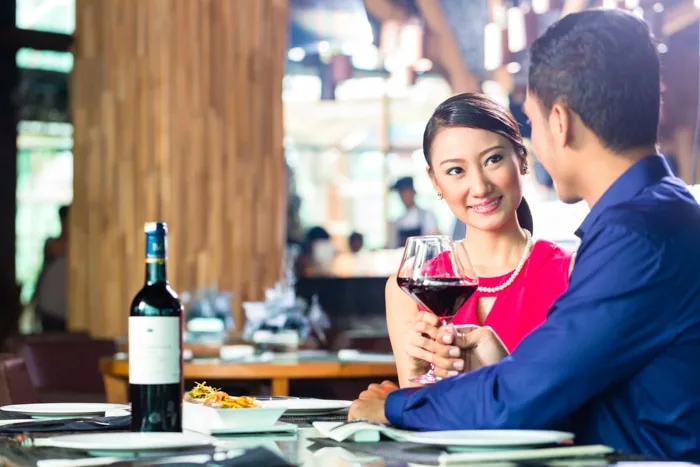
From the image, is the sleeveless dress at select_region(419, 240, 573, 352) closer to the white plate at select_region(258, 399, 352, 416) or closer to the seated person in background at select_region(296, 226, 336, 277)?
the white plate at select_region(258, 399, 352, 416)

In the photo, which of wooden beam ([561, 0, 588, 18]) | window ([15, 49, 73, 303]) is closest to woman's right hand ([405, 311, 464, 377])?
wooden beam ([561, 0, 588, 18])

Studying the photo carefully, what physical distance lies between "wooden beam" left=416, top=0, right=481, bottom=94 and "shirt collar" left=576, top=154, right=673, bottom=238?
810cm

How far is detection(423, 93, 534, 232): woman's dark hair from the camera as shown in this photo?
2.35 m

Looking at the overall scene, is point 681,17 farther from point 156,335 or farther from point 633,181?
point 156,335

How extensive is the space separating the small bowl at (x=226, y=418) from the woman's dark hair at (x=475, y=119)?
90 centimetres

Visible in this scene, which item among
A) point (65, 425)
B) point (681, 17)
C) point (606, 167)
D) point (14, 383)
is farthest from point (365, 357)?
point (681, 17)

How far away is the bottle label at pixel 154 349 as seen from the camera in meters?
1.53

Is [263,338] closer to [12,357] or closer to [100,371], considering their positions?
[100,371]

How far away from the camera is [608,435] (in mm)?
1626

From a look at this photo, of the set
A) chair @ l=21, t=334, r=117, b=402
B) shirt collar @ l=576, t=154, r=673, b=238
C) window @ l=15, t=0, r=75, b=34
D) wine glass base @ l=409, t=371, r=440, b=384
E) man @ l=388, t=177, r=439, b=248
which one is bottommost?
chair @ l=21, t=334, r=117, b=402

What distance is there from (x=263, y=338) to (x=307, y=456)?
140 inches

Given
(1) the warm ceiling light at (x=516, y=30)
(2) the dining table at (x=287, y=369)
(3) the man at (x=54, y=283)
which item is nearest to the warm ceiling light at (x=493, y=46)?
(1) the warm ceiling light at (x=516, y=30)

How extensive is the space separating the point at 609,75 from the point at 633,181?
15cm

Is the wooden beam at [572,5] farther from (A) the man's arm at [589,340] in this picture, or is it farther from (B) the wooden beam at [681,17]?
(A) the man's arm at [589,340]
